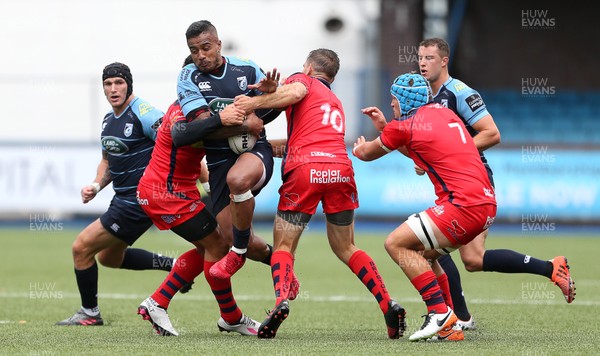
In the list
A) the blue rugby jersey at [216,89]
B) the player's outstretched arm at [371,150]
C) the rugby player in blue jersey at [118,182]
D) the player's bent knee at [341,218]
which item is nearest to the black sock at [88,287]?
the rugby player in blue jersey at [118,182]

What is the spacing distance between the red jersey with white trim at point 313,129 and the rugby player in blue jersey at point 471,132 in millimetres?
982

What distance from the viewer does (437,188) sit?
23.9 ft

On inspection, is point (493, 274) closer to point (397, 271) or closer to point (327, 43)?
point (397, 271)

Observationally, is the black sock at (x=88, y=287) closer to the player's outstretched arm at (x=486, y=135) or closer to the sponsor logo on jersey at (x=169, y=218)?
the sponsor logo on jersey at (x=169, y=218)

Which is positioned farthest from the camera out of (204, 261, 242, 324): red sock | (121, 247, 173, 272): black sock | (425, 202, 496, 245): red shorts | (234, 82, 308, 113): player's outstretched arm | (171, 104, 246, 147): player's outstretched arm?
(121, 247, 173, 272): black sock

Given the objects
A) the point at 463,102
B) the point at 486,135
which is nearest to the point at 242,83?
the point at 463,102

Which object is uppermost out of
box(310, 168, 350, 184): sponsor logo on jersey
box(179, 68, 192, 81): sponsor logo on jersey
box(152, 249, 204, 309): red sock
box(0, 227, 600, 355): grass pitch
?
box(179, 68, 192, 81): sponsor logo on jersey

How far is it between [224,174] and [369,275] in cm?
131

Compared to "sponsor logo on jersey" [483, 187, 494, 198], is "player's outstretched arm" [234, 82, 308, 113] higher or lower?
higher

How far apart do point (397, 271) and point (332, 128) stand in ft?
19.3

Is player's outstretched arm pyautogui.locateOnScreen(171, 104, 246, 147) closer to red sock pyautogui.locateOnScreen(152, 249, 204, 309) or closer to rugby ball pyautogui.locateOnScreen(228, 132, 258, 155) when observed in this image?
rugby ball pyautogui.locateOnScreen(228, 132, 258, 155)

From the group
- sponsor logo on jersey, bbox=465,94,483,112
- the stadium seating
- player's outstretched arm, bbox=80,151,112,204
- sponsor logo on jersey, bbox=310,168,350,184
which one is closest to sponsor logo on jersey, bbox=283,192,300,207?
sponsor logo on jersey, bbox=310,168,350,184

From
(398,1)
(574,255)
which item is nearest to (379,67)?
(398,1)

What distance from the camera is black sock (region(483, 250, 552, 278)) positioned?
25.8 ft
